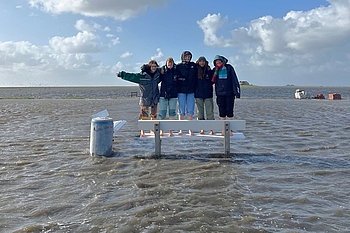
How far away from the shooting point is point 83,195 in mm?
5293

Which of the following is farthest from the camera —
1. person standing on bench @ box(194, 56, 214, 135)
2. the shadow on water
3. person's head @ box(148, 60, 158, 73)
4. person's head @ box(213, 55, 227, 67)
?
person's head @ box(148, 60, 158, 73)

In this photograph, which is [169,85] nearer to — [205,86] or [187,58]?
[187,58]

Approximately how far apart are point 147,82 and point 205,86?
153cm

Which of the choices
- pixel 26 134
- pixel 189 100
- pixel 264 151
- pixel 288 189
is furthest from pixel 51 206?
pixel 26 134

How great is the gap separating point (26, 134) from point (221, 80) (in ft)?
24.0

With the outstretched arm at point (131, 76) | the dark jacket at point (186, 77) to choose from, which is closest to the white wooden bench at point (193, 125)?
the dark jacket at point (186, 77)

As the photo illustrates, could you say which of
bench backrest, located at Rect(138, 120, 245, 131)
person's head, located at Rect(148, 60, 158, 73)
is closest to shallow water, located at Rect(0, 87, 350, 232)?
bench backrest, located at Rect(138, 120, 245, 131)

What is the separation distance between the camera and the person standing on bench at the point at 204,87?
8625 mm

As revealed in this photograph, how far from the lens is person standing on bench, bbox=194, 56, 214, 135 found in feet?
28.3

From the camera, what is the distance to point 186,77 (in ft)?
28.6

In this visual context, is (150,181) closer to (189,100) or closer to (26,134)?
(189,100)

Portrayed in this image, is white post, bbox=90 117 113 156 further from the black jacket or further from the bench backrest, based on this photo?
the black jacket

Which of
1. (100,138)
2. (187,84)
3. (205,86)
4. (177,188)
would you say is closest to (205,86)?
Result: (205,86)

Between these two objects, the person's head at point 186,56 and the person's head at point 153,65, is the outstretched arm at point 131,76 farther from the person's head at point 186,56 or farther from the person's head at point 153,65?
the person's head at point 186,56
